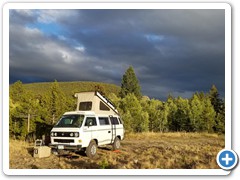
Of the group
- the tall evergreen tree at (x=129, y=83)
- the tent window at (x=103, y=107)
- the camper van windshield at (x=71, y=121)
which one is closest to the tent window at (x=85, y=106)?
the tent window at (x=103, y=107)

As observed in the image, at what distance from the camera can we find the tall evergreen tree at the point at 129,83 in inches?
1916

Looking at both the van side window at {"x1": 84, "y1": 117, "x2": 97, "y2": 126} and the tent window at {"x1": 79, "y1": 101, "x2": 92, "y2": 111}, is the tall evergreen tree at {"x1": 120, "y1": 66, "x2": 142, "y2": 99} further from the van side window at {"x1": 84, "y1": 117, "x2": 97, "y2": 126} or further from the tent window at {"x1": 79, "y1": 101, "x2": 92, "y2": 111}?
the van side window at {"x1": 84, "y1": 117, "x2": 97, "y2": 126}

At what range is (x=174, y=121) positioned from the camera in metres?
36.1

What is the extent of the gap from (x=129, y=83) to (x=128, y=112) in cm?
1995

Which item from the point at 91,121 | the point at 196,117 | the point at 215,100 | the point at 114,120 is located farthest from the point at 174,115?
the point at 91,121

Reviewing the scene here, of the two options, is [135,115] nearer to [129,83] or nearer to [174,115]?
[174,115]

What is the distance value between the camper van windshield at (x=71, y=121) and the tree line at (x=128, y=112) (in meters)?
6.13

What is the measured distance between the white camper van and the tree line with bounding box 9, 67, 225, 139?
20.1 feet

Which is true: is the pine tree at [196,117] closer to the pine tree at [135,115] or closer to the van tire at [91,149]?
the pine tree at [135,115]

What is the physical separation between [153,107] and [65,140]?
984 inches
